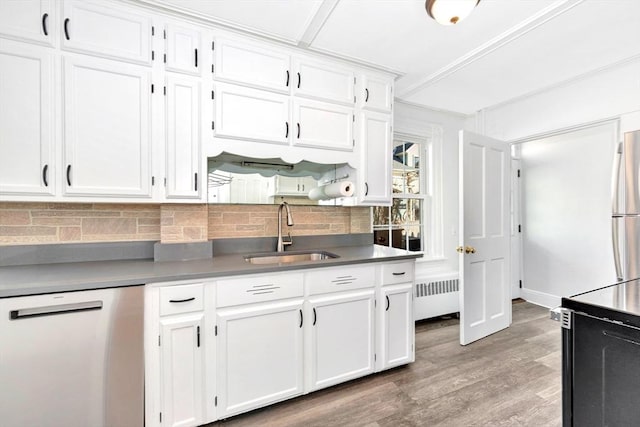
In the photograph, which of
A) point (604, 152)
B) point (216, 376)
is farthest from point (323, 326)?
point (604, 152)

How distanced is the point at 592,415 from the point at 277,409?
5.31ft

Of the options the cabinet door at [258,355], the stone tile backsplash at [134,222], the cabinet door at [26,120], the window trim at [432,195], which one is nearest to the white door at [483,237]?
the window trim at [432,195]

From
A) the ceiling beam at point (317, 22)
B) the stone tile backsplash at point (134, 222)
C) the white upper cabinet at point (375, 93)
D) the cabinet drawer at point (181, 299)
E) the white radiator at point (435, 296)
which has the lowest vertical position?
the white radiator at point (435, 296)

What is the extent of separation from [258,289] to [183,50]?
163 centimetres

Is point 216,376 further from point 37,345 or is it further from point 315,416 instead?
point 37,345

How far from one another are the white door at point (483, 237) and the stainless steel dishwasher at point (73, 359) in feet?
8.79

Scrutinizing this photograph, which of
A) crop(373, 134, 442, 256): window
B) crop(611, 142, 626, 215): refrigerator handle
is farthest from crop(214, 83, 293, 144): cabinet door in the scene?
crop(611, 142, 626, 215): refrigerator handle

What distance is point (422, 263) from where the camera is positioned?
3.42 metres

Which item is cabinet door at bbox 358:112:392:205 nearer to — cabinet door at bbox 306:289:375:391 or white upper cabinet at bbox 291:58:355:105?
white upper cabinet at bbox 291:58:355:105

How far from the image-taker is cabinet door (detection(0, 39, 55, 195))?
155 cm

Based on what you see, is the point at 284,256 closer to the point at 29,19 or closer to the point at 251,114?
the point at 251,114

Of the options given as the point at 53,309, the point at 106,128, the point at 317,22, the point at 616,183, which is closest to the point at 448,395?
the point at 616,183

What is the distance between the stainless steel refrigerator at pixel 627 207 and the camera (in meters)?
2.12

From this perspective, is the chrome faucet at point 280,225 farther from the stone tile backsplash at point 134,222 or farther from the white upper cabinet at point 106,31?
the white upper cabinet at point 106,31
